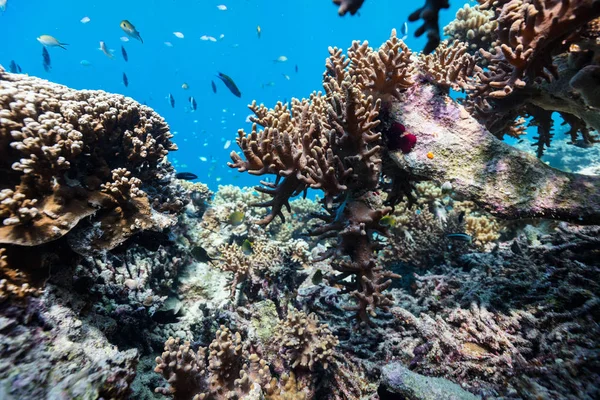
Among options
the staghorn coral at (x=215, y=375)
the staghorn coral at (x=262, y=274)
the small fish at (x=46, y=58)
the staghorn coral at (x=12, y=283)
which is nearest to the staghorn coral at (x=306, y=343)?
the staghorn coral at (x=215, y=375)

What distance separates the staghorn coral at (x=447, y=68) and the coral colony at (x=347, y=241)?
0.08 ft

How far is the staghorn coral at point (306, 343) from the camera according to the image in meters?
3.15

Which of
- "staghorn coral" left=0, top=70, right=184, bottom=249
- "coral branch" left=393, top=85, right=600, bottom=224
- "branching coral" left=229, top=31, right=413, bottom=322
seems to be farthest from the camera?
"branching coral" left=229, top=31, right=413, bottom=322

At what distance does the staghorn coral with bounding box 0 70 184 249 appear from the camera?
7.70ft

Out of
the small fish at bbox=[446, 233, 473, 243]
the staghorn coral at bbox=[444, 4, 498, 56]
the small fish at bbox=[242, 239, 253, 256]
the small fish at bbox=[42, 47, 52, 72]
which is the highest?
the small fish at bbox=[42, 47, 52, 72]

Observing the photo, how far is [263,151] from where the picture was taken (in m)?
3.03

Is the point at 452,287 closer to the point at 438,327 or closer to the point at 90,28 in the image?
the point at 438,327

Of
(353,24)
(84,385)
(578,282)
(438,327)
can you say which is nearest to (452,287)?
(438,327)

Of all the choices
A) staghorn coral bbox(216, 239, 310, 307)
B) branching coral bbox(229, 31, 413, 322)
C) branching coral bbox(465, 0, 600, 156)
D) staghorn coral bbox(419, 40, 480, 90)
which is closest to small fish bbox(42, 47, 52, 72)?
staghorn coral bbox(216, 239, 310, 307)

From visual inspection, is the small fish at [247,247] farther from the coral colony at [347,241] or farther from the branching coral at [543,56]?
the branching coral at [543,56]

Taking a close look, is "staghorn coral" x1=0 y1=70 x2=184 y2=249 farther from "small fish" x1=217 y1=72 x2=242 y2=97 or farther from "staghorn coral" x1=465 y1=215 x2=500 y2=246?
"staghorn coral" x1=465 y1=215 x2=500 y2=246

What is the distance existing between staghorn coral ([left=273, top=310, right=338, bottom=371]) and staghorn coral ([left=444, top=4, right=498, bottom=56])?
6.04 metres

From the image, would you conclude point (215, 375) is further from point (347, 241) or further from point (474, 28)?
point (474, 28)

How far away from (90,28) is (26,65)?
21.3 metres
